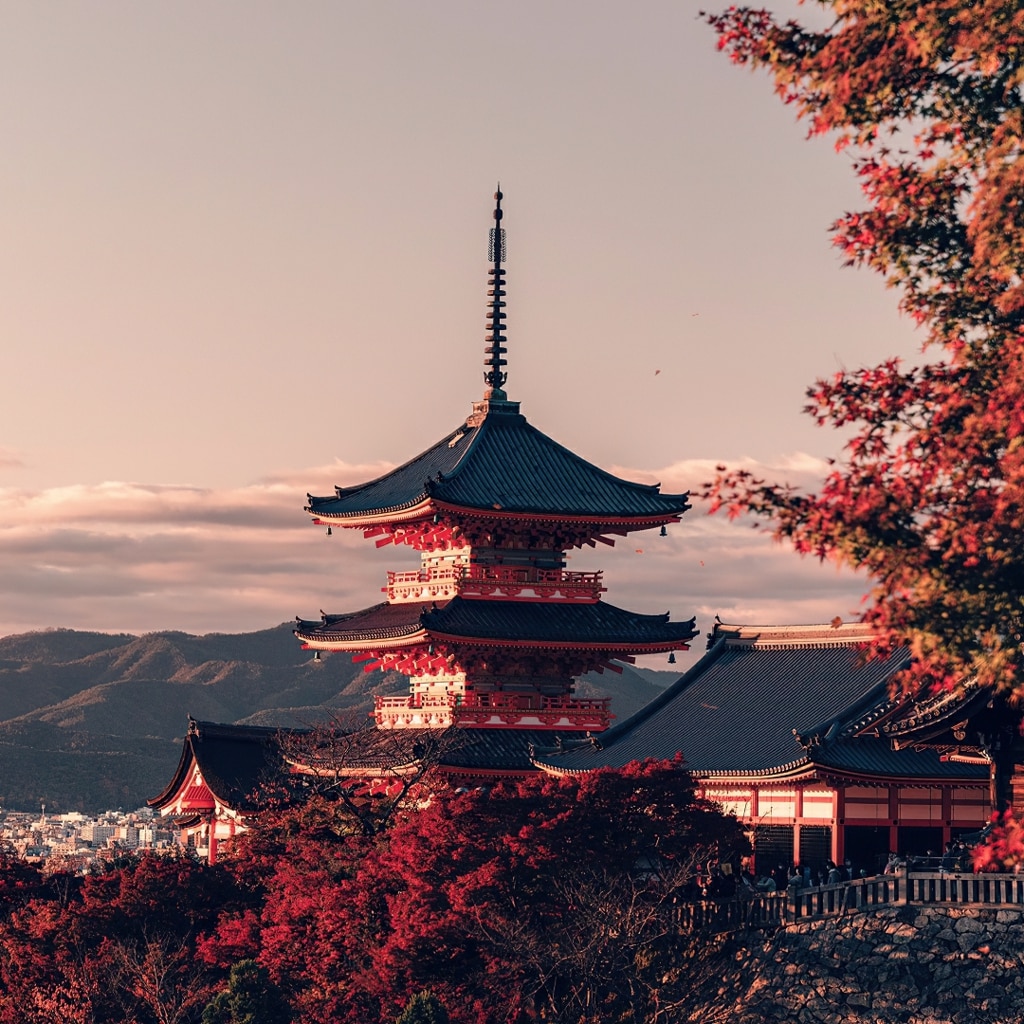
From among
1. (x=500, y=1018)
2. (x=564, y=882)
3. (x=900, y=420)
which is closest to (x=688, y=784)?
(x=564, y=882)

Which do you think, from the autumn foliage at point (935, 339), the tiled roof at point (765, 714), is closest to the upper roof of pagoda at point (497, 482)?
the tiled roof at point (765, 714)

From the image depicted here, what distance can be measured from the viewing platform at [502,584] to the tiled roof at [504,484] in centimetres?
199

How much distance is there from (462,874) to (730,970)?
17.8ft

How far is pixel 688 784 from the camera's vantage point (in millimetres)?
39000

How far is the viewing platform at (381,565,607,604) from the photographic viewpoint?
5234 centimetres

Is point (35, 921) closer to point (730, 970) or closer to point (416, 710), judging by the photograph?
point (416, 710)

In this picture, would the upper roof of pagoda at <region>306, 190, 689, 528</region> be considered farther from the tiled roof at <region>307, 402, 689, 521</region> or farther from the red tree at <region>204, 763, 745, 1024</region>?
the red tree at <region>204, 763, 745, 1024</region>

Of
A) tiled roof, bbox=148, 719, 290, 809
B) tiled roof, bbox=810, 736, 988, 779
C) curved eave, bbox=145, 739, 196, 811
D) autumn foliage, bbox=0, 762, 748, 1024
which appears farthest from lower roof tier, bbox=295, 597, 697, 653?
curved eave, bbox=145, 739, 196, 811

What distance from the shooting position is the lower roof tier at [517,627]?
50719 millimetres

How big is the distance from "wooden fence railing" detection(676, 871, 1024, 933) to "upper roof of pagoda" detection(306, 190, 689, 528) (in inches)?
633

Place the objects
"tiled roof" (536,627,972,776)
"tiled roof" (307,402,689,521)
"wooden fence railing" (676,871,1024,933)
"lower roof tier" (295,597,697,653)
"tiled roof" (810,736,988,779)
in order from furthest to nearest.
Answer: "tiled roof" (307,402,689,521)
"lower roof tier" (295,597,697,653)
"tiled roof" (536,627,972,776)
"tiled roof" (810,736,988,779)
"wooden fence railing" (676,871,1024,933)

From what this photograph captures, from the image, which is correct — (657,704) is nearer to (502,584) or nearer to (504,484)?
(502,584)

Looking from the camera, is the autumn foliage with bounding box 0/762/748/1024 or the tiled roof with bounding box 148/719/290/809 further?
the tiled roof with bounding box 148/719/290/809

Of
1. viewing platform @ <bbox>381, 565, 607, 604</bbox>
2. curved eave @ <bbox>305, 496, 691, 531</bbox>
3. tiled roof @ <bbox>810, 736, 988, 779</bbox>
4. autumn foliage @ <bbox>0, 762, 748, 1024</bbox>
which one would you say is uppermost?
curved eave @ <bbox>305, 496, 691, 531</bbox>
